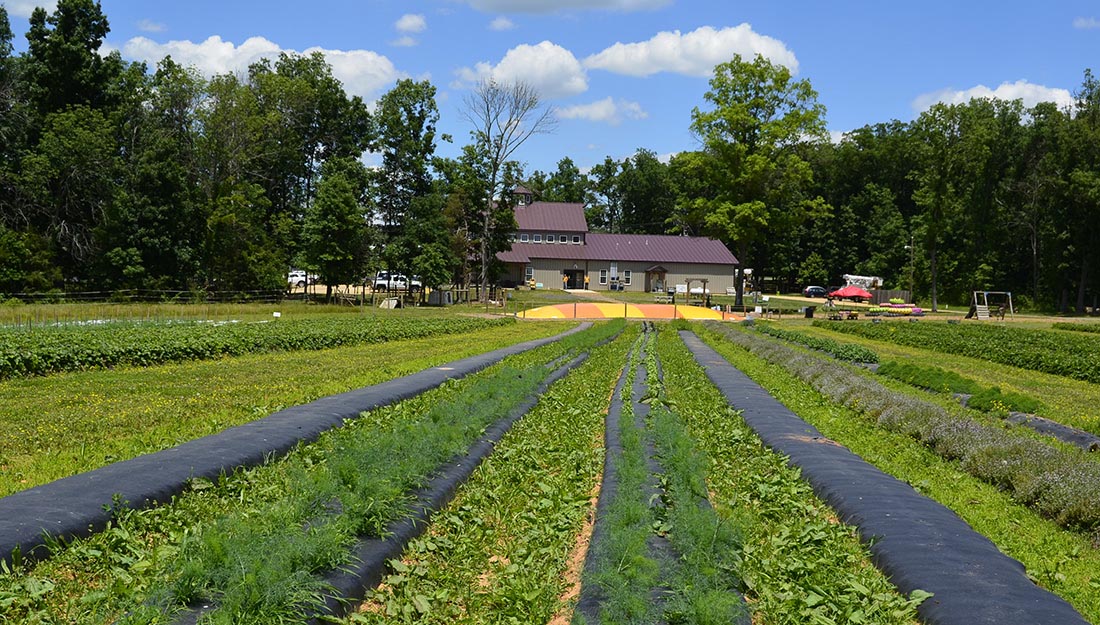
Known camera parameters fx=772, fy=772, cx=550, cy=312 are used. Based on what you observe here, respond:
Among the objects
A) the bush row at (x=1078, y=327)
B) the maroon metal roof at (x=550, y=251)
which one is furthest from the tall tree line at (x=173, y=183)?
the bush row at (x=1078, y=327)

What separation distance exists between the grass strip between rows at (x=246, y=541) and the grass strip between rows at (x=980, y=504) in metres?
5.74

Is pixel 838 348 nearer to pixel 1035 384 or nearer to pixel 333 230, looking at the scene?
pixel 1035 384

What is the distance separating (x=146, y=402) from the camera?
44.5ft

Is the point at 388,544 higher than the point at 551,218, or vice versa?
the point at 551,218

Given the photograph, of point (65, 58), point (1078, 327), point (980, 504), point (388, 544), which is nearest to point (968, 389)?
point (980, 504)

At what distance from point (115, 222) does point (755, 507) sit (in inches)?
1728

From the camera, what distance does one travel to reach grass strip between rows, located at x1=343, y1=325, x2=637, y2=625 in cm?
580

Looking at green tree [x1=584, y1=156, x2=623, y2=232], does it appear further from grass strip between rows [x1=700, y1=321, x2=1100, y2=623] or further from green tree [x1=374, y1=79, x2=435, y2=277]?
grass strip between rows [x1=700, y1=321, x2=1100, y2=623]

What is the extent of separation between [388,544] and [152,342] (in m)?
15.8

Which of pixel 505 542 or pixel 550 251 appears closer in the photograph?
pixel 505 542

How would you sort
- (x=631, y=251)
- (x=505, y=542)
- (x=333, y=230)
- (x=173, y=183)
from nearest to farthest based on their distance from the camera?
(x=505, y=542)
(x=173, y=183)
(x=333, y=230)
(x=631, y=251)

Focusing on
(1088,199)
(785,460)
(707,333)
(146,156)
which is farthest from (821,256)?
(785,460)

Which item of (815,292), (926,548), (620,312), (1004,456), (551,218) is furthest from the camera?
(815,292)

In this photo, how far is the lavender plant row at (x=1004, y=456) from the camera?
8.35 m
